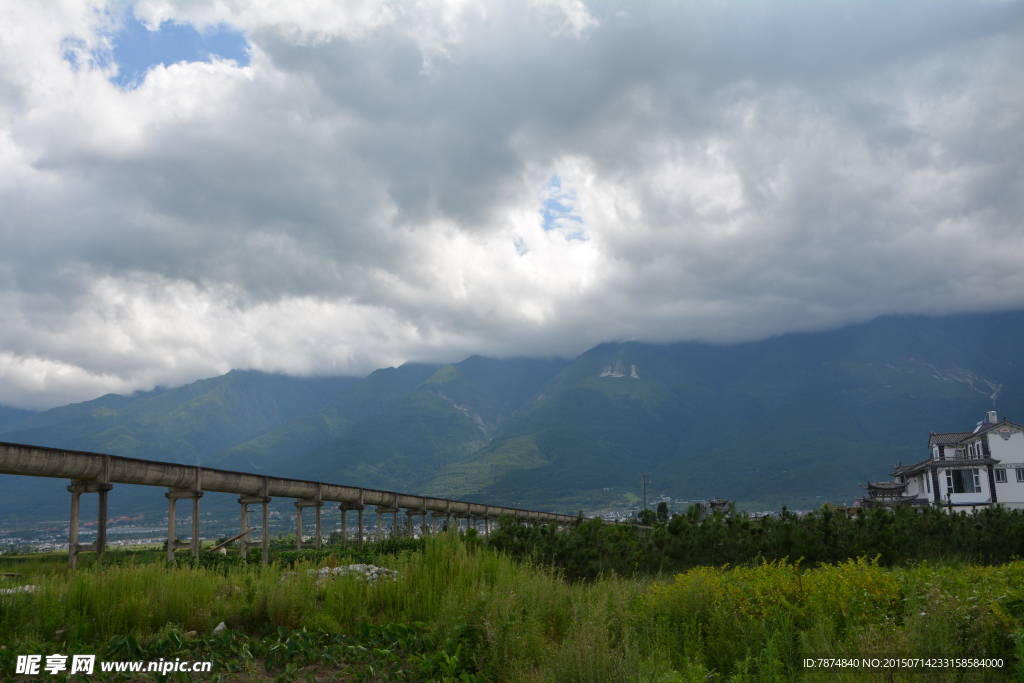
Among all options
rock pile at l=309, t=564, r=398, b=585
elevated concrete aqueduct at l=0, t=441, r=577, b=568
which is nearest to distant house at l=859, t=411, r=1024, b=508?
elevated concrete aqueduct at l=0, t=441, r=577, b=568

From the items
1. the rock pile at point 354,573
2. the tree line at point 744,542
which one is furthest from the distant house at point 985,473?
the rock pile at point 354,573

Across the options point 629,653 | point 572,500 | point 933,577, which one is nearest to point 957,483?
point 933,577

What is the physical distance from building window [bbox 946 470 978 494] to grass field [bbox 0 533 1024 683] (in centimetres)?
5150

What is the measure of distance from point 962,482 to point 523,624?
57.3m

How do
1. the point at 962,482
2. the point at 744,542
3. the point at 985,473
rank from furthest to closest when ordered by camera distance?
the point at 962,482 → the point at 985,473 → the point at 744,542

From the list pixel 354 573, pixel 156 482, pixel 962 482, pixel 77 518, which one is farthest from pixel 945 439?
pixel 77 518

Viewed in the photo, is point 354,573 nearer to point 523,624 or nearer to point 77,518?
point 523,624

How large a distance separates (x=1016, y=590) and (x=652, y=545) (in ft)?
29.7

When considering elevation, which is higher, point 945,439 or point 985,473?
point 945,439

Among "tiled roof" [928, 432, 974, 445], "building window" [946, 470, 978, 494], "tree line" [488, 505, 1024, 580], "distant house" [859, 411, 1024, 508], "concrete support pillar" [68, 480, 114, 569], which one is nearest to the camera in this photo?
"tree line" [488, 505, 1024, 580]

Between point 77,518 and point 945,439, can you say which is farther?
point 945,439

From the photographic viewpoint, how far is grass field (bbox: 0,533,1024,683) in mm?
6906

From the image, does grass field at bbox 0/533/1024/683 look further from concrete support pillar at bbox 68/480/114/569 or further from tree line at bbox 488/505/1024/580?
concrete support pillar at bbox 68/480/114/569

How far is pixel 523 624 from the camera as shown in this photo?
858 centimetres
